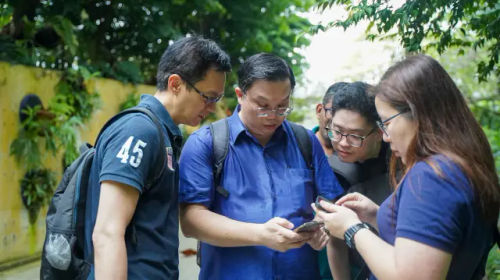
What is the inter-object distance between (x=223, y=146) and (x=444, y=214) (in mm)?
1182

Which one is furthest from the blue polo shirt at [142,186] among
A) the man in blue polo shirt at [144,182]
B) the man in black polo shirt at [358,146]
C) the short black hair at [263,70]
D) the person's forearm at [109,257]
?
the man in black polo shirt at [358,146]

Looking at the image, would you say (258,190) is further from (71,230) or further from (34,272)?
(34,272)

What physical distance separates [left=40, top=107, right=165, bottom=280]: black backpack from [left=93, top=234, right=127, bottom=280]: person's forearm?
13 centimetres

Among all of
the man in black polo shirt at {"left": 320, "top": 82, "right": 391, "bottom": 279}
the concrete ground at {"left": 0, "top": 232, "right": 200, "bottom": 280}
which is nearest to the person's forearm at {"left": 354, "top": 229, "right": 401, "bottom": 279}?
the man in black polo shirt at {"left": 320, "top": 82, "right": 391, "bottom": 279}

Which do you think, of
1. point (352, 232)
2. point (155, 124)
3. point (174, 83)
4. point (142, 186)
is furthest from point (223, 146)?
point (352, 232)

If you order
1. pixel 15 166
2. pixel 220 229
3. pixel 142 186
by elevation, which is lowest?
pixel 15 166

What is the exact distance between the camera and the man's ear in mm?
2174

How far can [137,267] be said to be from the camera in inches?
72.4

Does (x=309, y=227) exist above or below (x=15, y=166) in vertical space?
above

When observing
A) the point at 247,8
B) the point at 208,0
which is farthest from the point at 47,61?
the point at 247,8

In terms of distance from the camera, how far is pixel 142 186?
5.81 feet

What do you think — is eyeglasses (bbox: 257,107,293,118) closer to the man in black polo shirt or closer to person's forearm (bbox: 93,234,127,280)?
the man in black polo shirt

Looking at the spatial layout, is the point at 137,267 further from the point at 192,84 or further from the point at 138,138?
the point at 192,84

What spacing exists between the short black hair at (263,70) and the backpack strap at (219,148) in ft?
0.77
